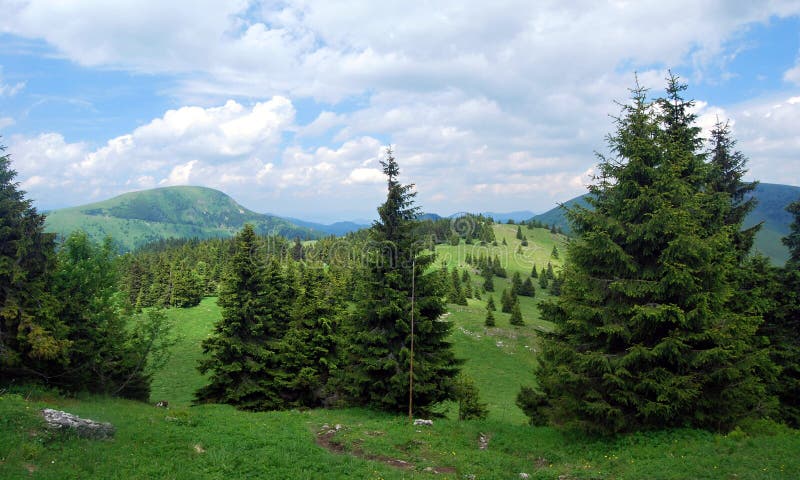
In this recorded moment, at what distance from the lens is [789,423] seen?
20.8m

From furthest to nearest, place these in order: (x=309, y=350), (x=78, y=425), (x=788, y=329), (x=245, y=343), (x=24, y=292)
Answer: (x=309, y=350)
(x=245, y=343)
(x=788, y=329)
(x=24, y=292)
(x=78, y=425)

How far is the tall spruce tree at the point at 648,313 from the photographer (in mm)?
14969

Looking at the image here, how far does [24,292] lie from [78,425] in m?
10.2

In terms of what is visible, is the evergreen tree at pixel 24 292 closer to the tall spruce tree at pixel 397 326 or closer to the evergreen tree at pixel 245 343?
the evergreen tree at pixel 245 343

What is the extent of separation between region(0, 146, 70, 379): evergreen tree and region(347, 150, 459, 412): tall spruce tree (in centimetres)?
1445

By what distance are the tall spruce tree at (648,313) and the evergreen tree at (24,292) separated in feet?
75.5

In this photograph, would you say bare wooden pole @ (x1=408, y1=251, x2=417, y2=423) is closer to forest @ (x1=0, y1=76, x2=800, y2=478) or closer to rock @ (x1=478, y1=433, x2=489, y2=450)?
forest @ (x1=0, y1=76, x2=800, y2=478)

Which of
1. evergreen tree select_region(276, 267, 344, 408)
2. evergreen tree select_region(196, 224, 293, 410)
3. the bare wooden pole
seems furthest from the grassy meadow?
evergreen tree select_region(276, 267, 344, 408)

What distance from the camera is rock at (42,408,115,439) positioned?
14000 mm

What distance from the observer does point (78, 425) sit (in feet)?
46.8

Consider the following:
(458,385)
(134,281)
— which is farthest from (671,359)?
(134,281)

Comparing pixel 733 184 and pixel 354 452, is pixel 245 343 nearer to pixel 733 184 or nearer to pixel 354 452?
pixel 354 452

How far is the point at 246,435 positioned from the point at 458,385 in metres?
11.2

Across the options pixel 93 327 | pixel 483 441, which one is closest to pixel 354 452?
pixel 483 441
